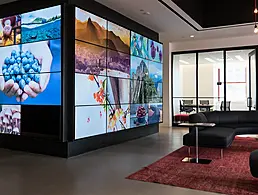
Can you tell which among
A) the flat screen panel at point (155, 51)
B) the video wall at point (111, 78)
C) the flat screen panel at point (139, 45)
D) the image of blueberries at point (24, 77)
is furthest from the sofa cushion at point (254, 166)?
Result: the flat screen panel at point (155, 51)

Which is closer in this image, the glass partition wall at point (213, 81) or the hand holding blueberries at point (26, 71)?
the hand holding blueberries at point (26, 71)

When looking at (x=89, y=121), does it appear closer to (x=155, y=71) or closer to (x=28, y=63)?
(x=28, y=63)

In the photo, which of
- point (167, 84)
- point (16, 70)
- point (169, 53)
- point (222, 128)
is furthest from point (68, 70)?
point (169, 53)

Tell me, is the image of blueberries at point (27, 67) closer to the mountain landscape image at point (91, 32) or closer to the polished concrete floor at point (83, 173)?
the mountain landscape image at point (91, 32)

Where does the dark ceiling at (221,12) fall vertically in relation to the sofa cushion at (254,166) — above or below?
above

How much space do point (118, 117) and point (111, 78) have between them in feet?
3.37

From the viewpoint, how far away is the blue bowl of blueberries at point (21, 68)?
233 inches

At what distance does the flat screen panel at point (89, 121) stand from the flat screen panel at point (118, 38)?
1659mm

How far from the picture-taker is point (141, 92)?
26.9 feet

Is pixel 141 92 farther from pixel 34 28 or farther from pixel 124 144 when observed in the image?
pixel 34 28

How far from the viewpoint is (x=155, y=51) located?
357 inches

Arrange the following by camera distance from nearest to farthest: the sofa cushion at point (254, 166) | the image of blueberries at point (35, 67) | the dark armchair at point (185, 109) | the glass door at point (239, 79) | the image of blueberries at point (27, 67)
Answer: the sofa cushion at point (254, 166), the image of blueberries at point (35, 67), the image of blueberries at point (27, 67), the glass door at point (239, 79), the dark armchair at point (185, 109)

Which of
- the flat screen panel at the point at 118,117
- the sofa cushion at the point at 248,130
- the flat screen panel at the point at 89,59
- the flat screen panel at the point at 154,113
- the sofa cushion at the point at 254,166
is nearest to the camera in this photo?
the sofa cushion at the point at 254,166

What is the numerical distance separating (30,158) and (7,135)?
4.61ft
